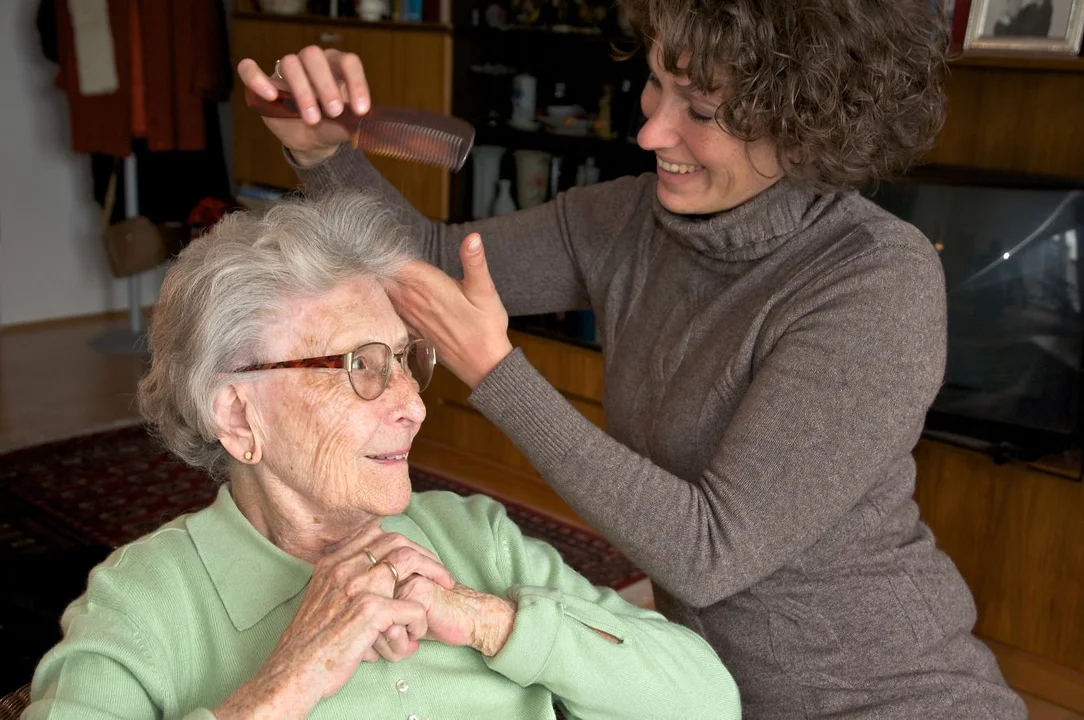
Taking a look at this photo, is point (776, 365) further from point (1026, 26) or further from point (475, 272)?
point (1026, 26)

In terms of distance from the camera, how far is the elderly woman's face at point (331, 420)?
129 cm

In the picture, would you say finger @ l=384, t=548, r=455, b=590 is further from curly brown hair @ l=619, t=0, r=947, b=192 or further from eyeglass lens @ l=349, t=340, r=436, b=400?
curly brown hair @ l=619, t=0, r=947, b=192

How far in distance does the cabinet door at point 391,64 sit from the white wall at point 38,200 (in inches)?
46.8

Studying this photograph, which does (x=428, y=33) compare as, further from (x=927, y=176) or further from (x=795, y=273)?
(x=795, y=273)

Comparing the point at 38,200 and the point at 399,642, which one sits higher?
the point at 399,642

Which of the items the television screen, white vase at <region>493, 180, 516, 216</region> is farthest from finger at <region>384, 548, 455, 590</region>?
white vase at <region>493, 180, 516, 216</region>

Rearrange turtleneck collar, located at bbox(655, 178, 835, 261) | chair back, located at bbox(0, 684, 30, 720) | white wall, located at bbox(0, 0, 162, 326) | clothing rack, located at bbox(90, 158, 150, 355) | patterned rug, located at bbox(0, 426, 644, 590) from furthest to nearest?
white wall, located at bbox(0, 0, 162, 326), clothing rack, located at bbox(90, 158, 150, 355), patterned rug, located at bbox(0, 426, 644, 590), turtleneck collar, located at bbox(655, 178, 835, 261), chair back, located at bbox(0, 684, 30, 720)

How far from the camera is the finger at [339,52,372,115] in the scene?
138 centimetres

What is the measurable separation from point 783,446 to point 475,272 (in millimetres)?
403

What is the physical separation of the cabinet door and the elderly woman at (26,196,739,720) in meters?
2.52

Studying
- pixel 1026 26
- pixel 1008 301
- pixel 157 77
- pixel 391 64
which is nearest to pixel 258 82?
pixel 1008 301

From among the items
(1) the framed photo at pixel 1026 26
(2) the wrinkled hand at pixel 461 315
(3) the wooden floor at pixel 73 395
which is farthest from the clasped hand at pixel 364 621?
(3) the wooden floor at pixel 73 395

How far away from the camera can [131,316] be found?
208 inches

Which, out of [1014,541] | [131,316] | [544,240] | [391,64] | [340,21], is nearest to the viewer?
[544,240]
